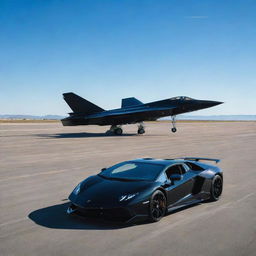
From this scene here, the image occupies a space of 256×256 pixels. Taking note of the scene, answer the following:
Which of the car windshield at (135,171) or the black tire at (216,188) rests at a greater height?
the car windshield at (135,171)

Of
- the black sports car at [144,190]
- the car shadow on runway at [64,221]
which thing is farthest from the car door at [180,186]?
the car shadow on runway at [64,221]

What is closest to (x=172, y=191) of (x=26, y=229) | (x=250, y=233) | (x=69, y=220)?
(x=250, y=233)

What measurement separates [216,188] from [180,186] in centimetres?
169

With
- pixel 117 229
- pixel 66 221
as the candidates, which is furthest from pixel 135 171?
pixel 66 221

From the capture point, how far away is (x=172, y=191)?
683cm

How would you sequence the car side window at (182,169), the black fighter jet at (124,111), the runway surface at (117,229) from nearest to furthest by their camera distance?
1. the runway surface at (117,229)
2. the car side window at (182,169)
3. the black fighter jet at (124,111)

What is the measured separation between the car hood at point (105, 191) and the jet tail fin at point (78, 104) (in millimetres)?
30381

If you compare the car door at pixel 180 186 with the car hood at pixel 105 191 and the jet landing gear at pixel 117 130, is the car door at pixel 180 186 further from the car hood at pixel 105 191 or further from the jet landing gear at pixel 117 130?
the jet landing gear at pixel 117 130

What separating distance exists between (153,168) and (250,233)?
2300 millimetres

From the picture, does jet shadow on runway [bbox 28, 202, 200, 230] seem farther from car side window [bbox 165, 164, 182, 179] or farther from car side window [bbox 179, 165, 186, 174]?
car side window [bbox 179, 165, 186, 174]

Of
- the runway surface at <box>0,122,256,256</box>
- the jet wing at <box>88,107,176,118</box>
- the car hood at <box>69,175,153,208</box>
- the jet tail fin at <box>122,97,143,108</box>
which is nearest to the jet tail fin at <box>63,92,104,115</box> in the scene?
the jet wing at <box>88,107,176,118</box>

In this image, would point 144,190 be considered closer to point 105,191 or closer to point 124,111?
point 105,191

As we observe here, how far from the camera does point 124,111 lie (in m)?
36.9

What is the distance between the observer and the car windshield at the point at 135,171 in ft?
22.6
